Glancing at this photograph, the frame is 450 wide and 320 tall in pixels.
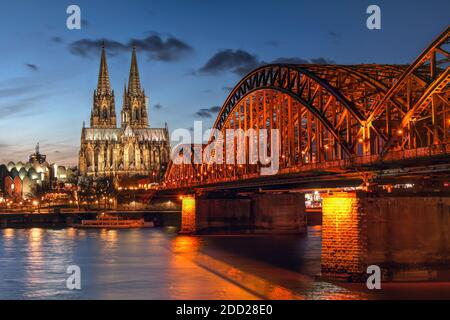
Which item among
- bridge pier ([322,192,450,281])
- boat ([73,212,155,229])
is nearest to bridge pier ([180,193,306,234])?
boat ([73,212,155,229])

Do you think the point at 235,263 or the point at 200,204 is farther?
the point at 200,204

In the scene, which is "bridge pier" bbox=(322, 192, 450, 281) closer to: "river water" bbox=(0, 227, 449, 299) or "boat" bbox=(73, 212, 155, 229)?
"river water" bbox=(0, 227, 449, 299)

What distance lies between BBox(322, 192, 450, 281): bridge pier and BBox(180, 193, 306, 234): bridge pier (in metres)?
59.1

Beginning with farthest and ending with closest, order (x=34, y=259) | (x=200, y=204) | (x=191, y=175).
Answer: (x=191, y=175) → (x=200, y=204) → (x=34, y=259)

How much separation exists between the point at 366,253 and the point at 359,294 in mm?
3691

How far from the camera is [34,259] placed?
75.3 metres

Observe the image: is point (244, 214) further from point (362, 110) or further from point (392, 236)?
point (392, 236)

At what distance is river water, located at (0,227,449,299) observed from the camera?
159 ft

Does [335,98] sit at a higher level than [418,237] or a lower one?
higher

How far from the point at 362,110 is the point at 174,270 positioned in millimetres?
20868

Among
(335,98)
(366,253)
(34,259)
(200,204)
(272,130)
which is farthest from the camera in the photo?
(200,204)

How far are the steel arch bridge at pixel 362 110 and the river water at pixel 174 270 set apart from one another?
878 centimetres

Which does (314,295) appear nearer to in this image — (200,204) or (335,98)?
(335,98)
